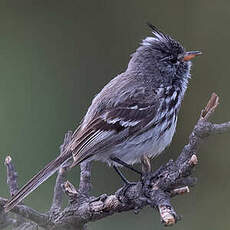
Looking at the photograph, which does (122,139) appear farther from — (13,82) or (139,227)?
(13,82)

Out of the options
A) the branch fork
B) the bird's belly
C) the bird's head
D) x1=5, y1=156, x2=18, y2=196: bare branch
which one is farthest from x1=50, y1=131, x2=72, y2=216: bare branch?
the bird's head

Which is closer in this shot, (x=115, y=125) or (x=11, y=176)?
(x=11, y=176)

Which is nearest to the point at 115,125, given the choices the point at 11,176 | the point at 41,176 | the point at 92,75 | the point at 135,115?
the point at 135,115

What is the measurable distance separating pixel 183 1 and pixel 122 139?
12.1 feet

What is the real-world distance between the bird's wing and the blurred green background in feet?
4.01

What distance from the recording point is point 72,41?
30.5ft

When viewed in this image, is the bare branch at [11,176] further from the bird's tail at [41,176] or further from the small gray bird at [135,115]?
the small gray bird at [135,115]

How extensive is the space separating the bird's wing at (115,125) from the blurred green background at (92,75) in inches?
48.2

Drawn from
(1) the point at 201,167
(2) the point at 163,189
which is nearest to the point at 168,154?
(1) the point at 201,167

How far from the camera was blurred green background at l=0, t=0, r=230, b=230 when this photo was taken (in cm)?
783

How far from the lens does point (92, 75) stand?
890cm

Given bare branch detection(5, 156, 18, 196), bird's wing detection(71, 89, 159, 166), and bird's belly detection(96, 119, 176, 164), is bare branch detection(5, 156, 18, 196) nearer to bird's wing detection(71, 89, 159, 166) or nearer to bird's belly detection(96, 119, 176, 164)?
bird's wing detection(71, 89, 159, 166)

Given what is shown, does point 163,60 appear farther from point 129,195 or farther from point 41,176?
point 129,195

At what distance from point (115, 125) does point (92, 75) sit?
8.82 feet
